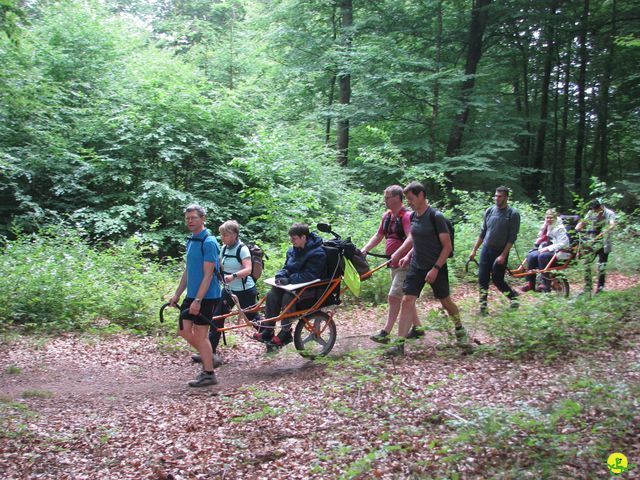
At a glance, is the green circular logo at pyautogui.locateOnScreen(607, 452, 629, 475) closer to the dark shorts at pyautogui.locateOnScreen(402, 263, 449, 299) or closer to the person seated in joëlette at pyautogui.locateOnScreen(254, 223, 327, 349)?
the dark shorts at pyautogui.locateOnScreen(402, 263, 449, 299)

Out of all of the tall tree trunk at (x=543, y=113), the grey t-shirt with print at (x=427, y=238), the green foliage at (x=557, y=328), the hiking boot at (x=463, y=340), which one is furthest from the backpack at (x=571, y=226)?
the tall tree trunk at (x=543, y=113)

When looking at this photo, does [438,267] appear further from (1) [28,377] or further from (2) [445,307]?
(1) [28,377]

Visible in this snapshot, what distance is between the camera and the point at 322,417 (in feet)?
15.3

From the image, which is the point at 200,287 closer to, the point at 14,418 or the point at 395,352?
the point at 14,418

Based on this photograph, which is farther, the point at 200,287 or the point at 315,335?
the point at 315,335

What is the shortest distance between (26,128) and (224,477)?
1167 centimetres

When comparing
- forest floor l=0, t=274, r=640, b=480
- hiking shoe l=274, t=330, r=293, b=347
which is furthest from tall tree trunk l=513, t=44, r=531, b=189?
forest floor l=0, t=274, r=640, b=480

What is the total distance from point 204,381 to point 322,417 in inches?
73.6

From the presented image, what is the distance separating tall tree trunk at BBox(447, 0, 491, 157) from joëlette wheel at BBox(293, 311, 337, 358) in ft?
38.7

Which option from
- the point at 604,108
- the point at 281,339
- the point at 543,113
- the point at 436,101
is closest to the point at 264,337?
the point at 281,339

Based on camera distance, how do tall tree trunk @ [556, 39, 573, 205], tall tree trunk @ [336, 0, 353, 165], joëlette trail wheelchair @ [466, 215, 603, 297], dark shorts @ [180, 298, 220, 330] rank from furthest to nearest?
tall tree trunk @ [556, 39, 573, 205]
tall tree trunk @ [336, 0, 353, 165]
joëlette trail wheelchair @ [466, 215, 603, 297]
dark shorts @ [180, 298, 220, 330]

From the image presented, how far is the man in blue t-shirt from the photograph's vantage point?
18.2 ft

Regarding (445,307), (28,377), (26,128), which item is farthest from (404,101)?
(28,377)

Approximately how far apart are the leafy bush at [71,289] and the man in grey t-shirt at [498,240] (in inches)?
213
